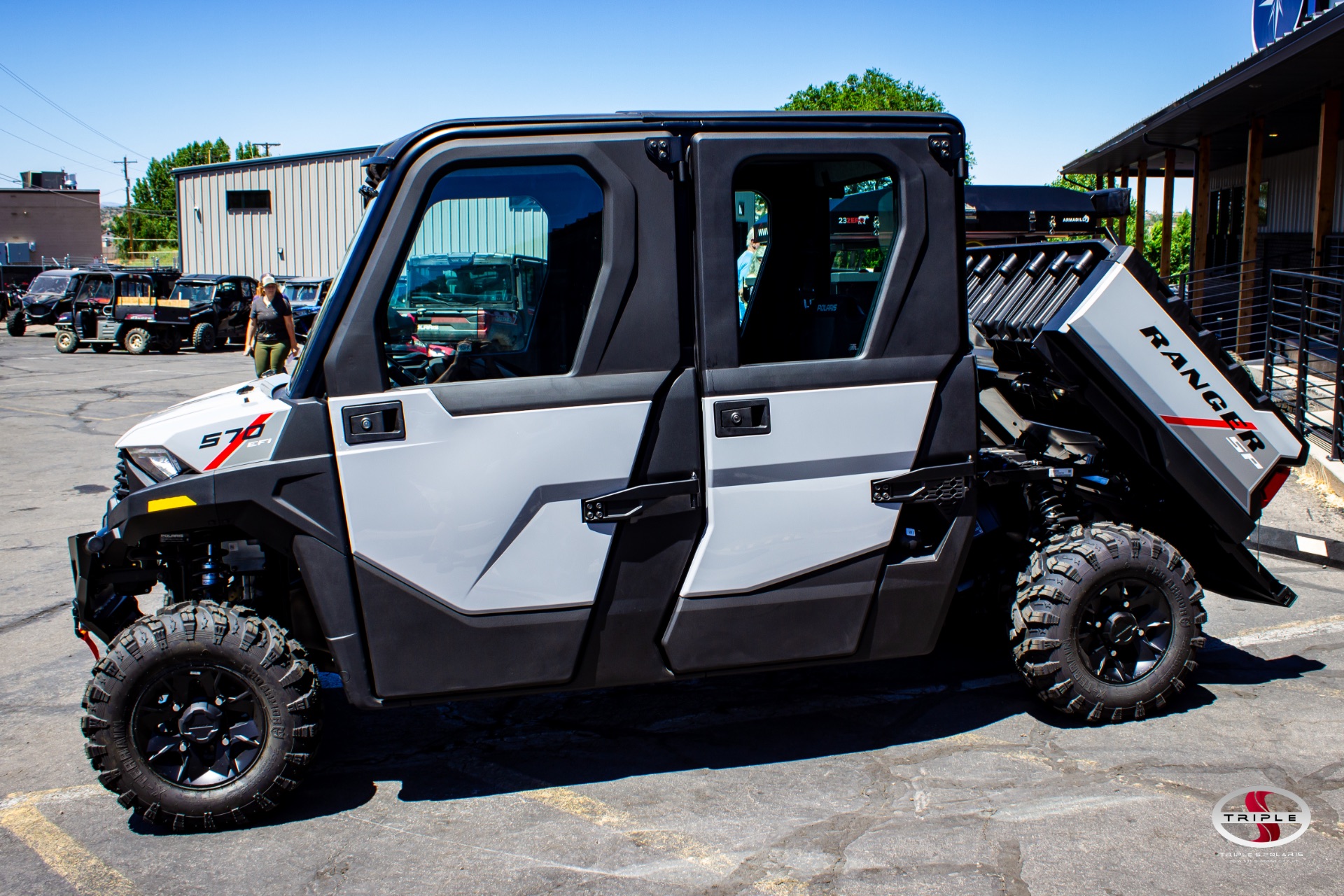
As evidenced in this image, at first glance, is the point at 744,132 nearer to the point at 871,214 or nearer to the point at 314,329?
the point at 871,214

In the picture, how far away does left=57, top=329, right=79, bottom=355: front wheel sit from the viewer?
25.2m

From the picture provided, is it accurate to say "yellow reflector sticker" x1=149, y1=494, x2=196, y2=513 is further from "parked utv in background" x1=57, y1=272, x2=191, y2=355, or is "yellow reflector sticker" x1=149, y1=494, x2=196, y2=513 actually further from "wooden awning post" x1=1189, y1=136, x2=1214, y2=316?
"parked utv in background" x1=57, y1=272, x2=191, y2=355

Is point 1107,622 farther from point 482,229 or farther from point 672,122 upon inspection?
point 482,229

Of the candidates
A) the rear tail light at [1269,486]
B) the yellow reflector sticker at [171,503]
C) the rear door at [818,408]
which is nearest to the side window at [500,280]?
the rear door at [818,408]

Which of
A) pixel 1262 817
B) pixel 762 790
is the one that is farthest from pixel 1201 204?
pixel 762 790

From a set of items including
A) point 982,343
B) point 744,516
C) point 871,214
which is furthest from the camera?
point 982,343

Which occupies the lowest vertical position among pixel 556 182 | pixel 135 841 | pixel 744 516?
pixel 135 841

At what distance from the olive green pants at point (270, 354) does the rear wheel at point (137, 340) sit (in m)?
12.6

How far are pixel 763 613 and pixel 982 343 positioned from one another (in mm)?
Answer: 2597

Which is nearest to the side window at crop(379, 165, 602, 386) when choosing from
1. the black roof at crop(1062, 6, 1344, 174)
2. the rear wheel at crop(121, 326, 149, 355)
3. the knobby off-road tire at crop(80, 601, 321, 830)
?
the knobby off-road tire at crop(80, 601, 321, 830)

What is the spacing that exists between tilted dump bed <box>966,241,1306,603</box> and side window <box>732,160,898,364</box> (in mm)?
806

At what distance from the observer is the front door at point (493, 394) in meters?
3.38

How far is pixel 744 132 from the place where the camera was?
357 centimetres

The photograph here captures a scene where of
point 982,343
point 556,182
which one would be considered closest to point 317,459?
point 556,182
